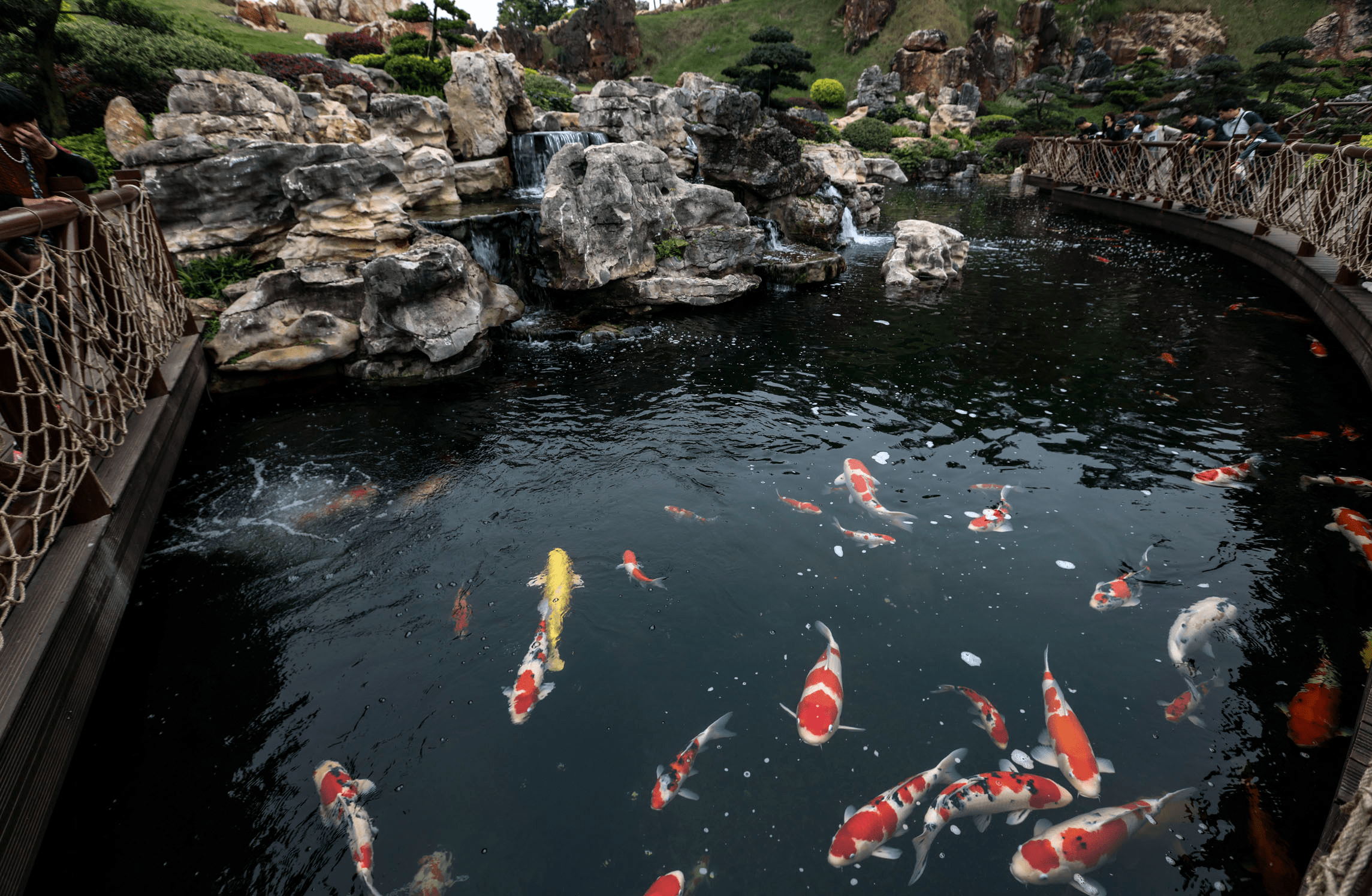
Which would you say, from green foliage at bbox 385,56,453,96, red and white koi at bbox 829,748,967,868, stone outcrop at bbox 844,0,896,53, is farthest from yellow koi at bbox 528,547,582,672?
stone outcrop at bbox 844,0,896,53

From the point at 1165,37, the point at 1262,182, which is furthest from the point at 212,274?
the point at 1165,37

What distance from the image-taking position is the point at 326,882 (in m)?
3.33

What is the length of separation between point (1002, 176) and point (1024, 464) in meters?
38.2

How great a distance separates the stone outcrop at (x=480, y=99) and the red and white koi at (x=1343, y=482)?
18.8 meters

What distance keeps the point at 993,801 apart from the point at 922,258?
13353 mm

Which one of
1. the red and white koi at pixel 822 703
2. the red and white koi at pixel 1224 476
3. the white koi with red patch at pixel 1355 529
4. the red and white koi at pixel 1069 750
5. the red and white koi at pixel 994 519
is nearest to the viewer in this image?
the red and white koi at pixel 1069 750

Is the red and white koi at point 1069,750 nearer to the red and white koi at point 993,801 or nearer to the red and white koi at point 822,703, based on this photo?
the red and white koi at point 993,801

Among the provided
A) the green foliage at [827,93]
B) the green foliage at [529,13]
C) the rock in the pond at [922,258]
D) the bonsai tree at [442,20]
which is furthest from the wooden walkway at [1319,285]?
the green foliage at [529,13]

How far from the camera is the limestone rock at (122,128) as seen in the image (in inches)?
484

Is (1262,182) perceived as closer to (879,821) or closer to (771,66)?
(879,821)

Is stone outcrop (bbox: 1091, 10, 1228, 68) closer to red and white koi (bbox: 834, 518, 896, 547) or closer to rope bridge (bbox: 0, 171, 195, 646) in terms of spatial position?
red and white koi (bbox: 834, 518, 896, 547)

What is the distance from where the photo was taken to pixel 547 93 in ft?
85.6

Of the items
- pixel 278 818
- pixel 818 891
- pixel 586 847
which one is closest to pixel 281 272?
pixel 278 818

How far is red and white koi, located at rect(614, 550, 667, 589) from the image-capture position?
5.41m
